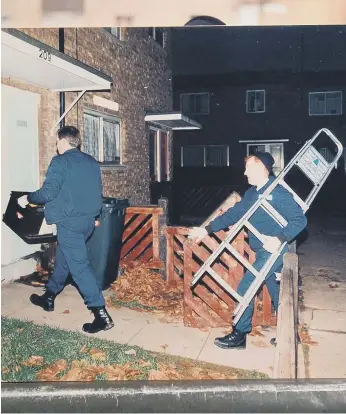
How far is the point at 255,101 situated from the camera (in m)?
25.0

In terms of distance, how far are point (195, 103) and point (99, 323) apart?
71.2 feet

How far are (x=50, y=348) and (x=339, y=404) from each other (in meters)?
2.60

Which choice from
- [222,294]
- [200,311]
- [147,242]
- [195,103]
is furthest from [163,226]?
[195,103]

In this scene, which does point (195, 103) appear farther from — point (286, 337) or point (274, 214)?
point (286, 337)

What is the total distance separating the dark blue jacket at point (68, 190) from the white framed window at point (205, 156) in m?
20.2

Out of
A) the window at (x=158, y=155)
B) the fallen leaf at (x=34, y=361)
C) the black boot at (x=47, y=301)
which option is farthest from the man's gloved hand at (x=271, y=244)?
the window at (x=158, y=155)

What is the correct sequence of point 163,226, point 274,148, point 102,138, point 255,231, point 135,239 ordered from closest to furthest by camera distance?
point 255,231 < point 163,226 < point 135,239 < point 102,138 < point 274,148

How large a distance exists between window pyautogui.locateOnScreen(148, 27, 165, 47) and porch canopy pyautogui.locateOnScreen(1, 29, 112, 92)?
6.53 m

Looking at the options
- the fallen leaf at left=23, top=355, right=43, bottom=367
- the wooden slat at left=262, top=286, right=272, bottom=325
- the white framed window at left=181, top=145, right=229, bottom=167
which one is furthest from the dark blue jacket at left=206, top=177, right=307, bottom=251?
the white framed window at left=181, top=145, right=229, bottom=167

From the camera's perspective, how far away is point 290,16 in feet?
12.5

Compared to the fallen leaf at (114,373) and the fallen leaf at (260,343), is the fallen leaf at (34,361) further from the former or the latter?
the fallen leaf at (260,343)

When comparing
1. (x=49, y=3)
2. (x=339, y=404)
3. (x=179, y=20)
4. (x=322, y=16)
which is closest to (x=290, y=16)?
(x=322, y=16)

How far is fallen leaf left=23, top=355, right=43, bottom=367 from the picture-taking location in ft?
13.5

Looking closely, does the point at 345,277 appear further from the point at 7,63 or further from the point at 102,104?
the point at 7,63
